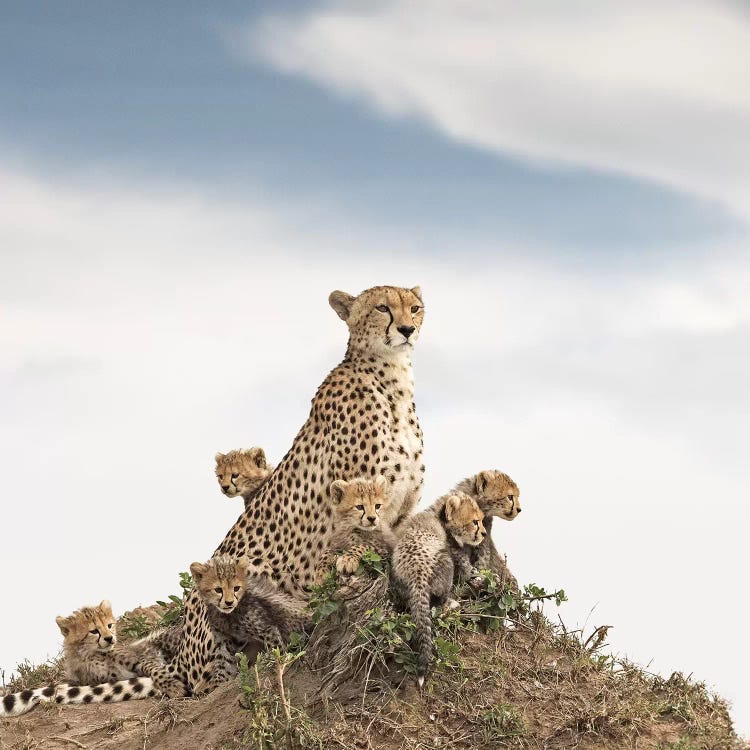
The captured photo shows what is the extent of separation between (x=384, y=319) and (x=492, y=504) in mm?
1313

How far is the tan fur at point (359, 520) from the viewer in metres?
6.79

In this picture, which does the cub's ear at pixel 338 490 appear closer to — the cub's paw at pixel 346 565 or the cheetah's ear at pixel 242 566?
the cub's paw at pixel 346 565

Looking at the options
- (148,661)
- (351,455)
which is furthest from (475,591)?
(148,661)

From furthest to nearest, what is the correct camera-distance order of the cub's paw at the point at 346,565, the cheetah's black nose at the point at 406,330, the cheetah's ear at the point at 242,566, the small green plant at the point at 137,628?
the small green plant at the point at 137,628, the cheetah's black nose at the point at 406,330, the cheetah's ear at the point at 242,566, the cub's paw at the point at 346,565

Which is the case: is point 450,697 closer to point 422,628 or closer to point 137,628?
point 422,628

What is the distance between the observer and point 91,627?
7.80m

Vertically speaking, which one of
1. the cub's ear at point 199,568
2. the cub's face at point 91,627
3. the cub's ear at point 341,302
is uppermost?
the cub's ear at point 341,302

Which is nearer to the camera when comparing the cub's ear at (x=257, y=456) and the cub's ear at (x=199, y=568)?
the cub's ear at (x=199, y=568)

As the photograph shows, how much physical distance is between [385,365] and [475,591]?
1.58 m

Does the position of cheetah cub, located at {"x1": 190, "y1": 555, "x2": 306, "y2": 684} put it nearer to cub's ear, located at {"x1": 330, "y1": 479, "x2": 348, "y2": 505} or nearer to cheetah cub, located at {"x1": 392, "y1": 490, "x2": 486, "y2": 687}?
cub's ear, located at {"x1": 330, "y1": 479, "x2": 348, "y2": 505}

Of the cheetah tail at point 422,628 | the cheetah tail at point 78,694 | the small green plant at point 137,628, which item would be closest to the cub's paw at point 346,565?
the cheetah tail at point 422,628

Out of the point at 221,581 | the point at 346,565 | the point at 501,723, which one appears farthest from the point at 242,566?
the point at 501,723

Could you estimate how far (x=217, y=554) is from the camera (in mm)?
7680

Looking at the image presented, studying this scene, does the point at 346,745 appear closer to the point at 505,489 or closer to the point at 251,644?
the point at 251,644
